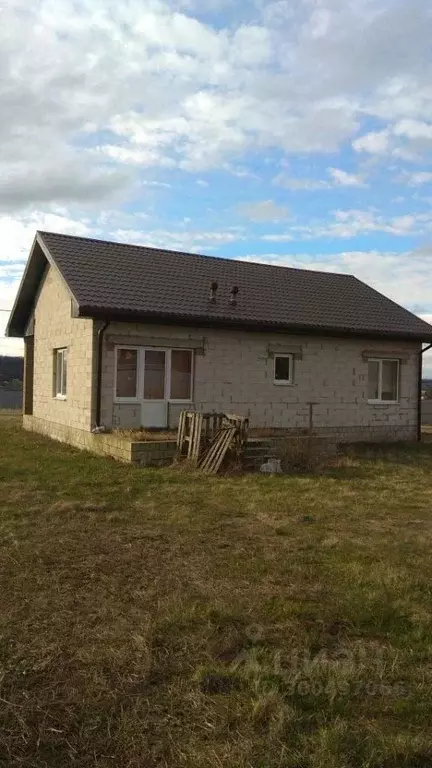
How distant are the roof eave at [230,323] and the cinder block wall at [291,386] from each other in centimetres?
26

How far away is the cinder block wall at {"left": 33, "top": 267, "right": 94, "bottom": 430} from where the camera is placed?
14.4 meters

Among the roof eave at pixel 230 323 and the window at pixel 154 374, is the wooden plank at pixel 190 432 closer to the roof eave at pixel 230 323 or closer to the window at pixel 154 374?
the window at pixel 154 374

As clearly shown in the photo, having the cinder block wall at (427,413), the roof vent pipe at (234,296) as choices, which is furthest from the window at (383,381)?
the cinder block wall at (427,413)

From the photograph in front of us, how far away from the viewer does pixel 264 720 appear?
10.8ft

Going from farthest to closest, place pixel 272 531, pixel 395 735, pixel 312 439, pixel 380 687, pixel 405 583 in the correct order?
1. pixel 312 439
2. pixel 272 531
3. pixel 405 583
4. pixel 380 687
5. pixel 395 735

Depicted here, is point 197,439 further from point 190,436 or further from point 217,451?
point 217,451

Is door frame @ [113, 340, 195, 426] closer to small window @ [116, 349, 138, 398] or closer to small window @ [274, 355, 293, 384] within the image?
small window @ [116, 349, 138, 398]

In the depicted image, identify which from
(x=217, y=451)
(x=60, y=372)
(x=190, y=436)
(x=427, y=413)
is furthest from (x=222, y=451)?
(x=427, y=413)

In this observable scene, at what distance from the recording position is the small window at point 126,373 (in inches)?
567

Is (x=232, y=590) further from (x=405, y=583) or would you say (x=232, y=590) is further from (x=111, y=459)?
(x=111, y=459)

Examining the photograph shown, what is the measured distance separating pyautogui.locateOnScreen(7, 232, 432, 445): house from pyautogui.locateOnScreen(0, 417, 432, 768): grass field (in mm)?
6206

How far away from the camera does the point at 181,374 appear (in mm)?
15180

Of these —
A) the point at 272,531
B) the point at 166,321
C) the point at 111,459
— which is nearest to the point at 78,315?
the point at 166,321

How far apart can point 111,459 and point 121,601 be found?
7.73 m
